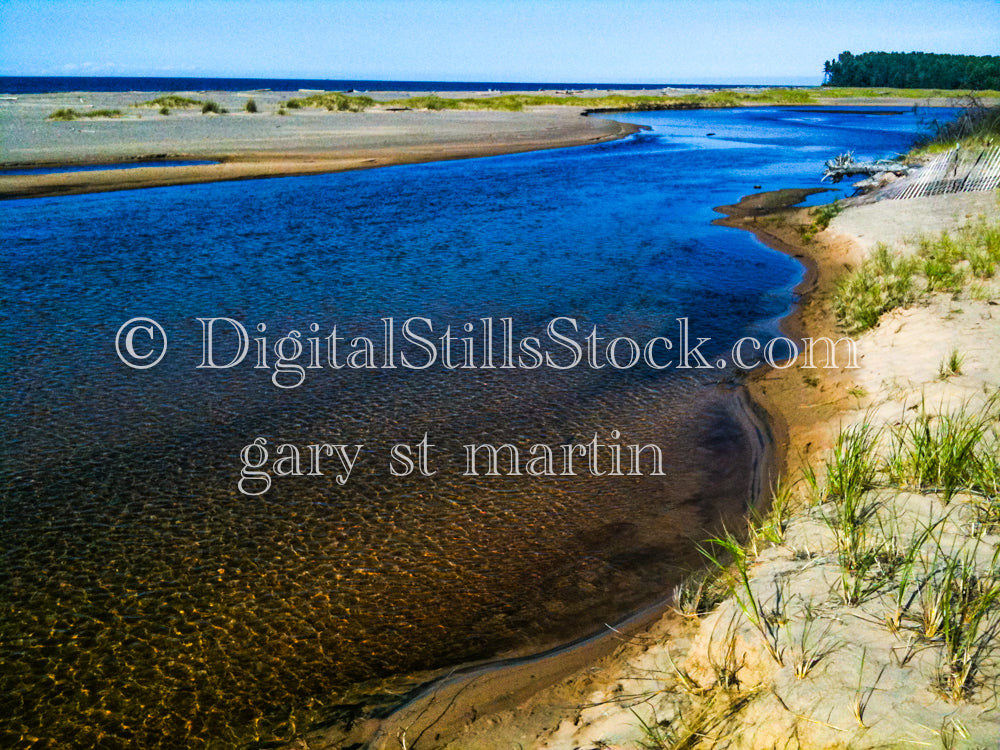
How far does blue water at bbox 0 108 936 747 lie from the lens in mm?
5105

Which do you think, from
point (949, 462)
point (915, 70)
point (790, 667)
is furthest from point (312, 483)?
point (915, 70)

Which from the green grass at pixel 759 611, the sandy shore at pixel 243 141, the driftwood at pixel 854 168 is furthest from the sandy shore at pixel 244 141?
the green grass at pixel 759 611

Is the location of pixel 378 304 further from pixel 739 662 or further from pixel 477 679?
pixel 739 662

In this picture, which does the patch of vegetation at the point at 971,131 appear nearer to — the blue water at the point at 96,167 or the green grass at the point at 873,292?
the green grass at the point at 873,292

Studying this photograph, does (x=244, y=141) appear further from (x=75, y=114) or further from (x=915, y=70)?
(x=915, y=70)

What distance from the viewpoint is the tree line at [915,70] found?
118m

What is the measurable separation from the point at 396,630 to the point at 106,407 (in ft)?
18.8

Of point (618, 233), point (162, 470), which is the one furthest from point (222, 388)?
point (618, 233)

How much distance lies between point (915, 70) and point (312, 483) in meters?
169

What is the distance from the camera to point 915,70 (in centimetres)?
13825

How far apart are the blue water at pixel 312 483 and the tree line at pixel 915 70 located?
134 meters

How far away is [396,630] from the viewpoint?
5.43m

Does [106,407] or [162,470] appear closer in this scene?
[162,470]

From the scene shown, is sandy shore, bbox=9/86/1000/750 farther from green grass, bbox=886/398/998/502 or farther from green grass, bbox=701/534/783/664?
green grass, bbox=886/398/998/502
